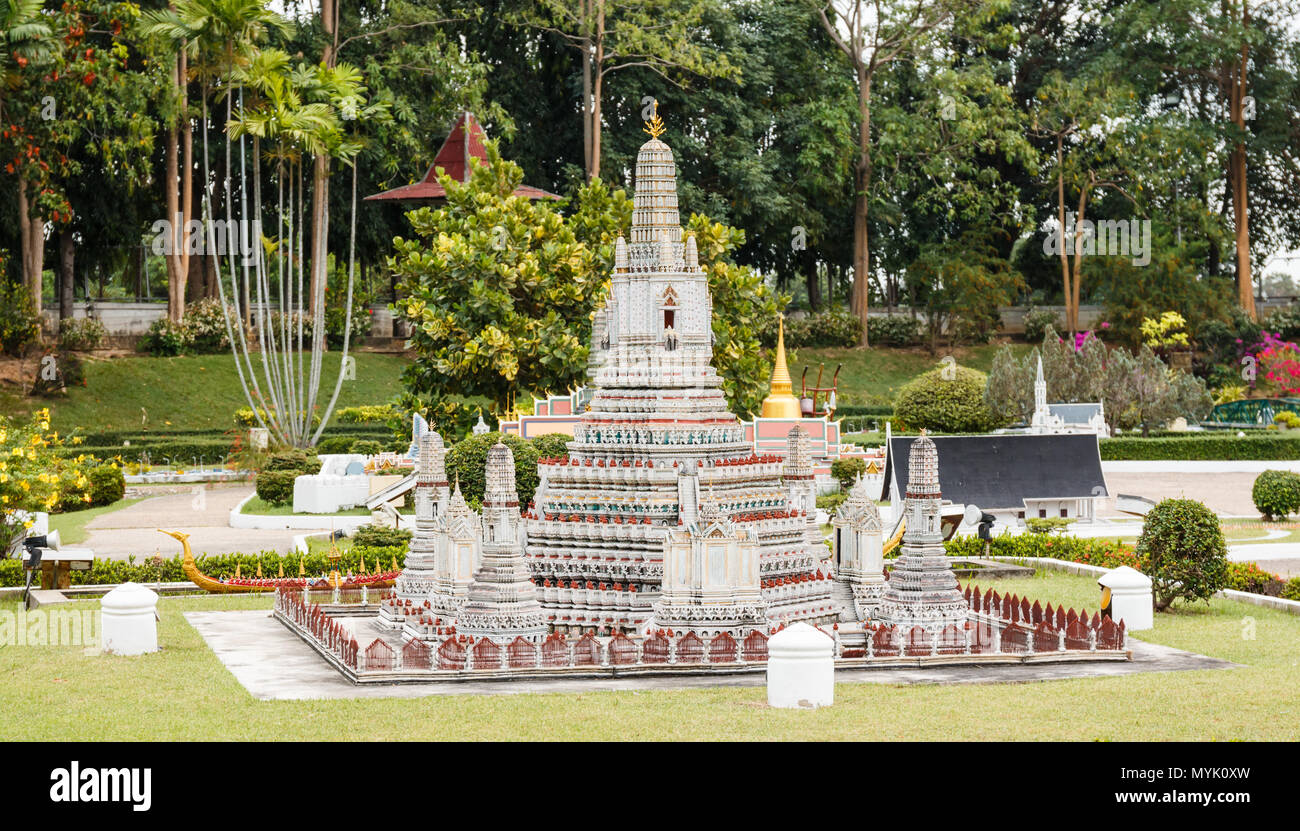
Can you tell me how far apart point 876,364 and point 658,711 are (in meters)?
50.8

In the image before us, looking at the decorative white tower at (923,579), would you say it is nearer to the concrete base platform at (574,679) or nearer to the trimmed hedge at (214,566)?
the concrete base platform at (574,679)

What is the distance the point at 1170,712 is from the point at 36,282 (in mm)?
47366

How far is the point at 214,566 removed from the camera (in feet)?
87.4

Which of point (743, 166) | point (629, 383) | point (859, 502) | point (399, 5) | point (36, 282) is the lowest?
point (859, 502)

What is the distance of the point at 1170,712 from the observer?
14.7 metres

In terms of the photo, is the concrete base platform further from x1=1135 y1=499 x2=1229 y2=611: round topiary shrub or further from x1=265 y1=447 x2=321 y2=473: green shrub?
x1=265 y1=447 x2=321 y2=473: green shrub

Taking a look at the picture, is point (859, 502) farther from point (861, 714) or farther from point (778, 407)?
point (778, 407)

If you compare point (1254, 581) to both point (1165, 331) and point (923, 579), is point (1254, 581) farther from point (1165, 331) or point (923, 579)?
point (1165, 331)

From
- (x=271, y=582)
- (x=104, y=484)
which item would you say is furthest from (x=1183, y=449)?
(x=104, y=484)

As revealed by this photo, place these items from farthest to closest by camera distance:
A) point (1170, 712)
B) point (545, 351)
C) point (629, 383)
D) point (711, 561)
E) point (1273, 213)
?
1. point (1273, 213)
2. point (545, 351)
3. point (629, 383)
4. point (711, 561)
5. point (1170, 712)

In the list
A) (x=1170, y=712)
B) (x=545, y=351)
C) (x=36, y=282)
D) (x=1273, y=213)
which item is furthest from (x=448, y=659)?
(x=1273, y=213)

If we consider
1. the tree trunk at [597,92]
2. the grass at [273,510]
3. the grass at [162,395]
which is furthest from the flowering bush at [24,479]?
the tree trunk at [597,92]

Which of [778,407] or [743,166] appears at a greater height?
[743,166]

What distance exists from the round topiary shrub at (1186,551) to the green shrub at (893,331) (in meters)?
45.3
